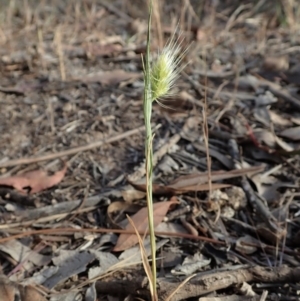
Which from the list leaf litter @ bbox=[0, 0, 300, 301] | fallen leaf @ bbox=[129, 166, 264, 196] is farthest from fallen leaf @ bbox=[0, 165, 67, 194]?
fallen leaf @ bbox=[129, 166, 264, 196]

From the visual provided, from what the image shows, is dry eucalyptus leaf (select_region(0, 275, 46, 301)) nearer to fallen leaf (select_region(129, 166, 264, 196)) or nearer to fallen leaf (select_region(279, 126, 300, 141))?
fallen leaf (select_region(129, 166, 264, 196))

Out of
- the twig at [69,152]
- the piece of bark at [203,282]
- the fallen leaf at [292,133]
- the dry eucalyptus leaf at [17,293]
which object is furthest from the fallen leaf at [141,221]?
the fallen leaf at [292,133]

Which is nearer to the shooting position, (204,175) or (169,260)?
(169,260)

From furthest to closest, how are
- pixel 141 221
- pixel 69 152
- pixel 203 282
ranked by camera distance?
1. pixel 69 152
2. pixel 141 221
3. pixel 203 282

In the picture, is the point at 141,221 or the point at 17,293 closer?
the point at 17,293

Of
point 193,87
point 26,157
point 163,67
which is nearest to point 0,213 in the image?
point 26,157

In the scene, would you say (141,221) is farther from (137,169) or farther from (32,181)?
(32,181)

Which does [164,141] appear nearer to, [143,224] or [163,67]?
[143,224]

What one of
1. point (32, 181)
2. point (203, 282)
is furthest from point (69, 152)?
point (203, 282)

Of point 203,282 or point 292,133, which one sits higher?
point 292,133
